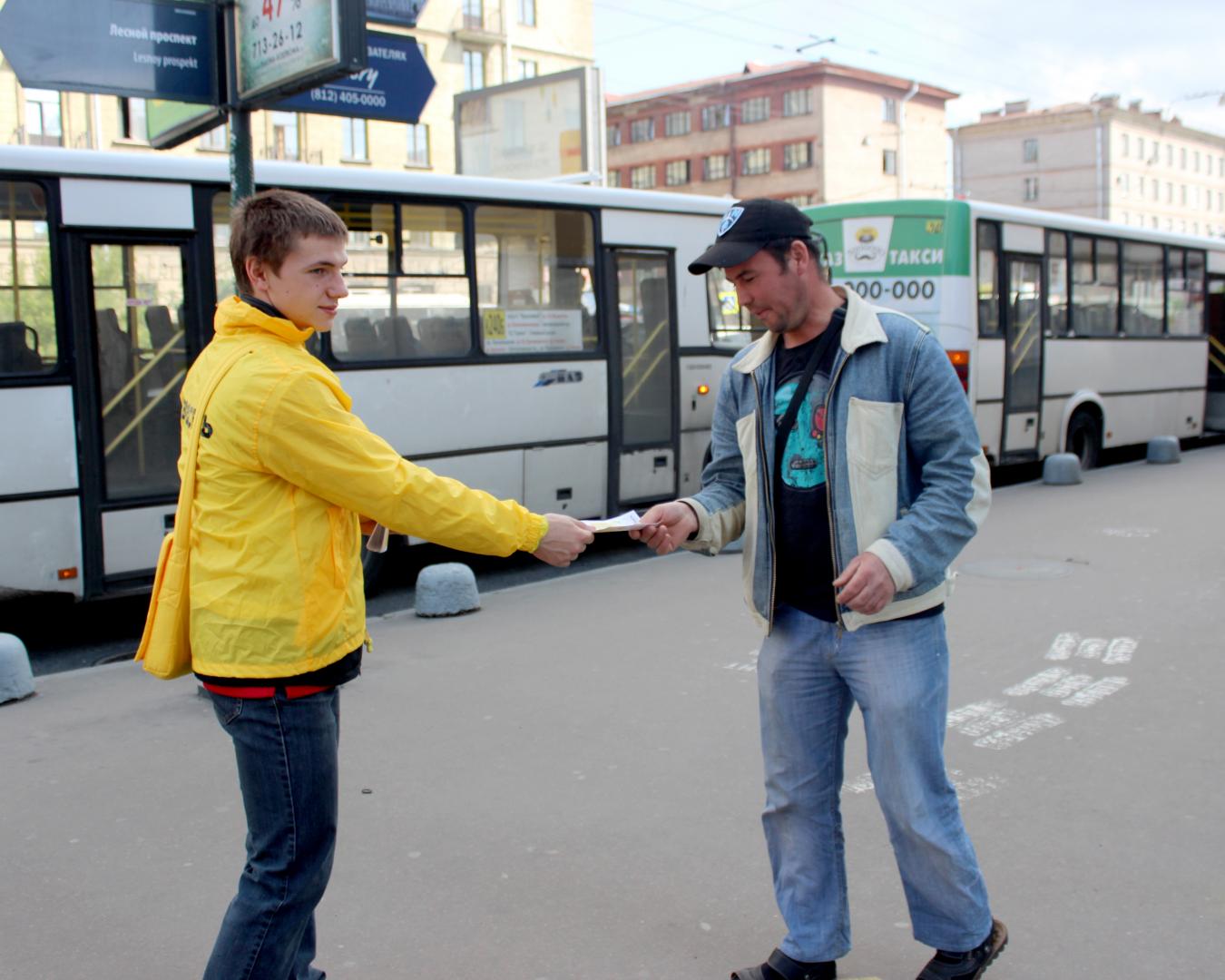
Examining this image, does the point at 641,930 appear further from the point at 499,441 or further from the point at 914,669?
the point at 499,441

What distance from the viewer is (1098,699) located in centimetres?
600

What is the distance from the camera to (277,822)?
9.27ft

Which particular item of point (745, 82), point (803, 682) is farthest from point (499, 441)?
point (745, 82)

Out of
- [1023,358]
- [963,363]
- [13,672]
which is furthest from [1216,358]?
[13,672]

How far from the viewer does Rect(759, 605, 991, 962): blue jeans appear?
123 inches

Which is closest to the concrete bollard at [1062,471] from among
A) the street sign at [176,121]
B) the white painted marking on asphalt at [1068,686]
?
the white painted marking on asphalt at [1068,686]

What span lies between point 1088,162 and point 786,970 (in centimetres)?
9627

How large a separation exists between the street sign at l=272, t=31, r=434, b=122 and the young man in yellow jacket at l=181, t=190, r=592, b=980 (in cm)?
621

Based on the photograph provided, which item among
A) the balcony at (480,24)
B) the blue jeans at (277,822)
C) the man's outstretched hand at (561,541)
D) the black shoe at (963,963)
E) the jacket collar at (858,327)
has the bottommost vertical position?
the black shoe at (963,963)

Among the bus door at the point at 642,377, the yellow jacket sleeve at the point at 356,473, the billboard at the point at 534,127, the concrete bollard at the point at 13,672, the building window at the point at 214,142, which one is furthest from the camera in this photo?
the building window at the point at 214,142

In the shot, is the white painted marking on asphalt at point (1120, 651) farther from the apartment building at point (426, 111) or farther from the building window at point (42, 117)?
the building window at point (42, 117)

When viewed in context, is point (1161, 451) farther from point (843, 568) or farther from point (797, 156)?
point (797, 156)

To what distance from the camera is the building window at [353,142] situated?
1823 inches

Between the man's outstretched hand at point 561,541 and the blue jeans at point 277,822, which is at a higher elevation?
the man's outstretched hand at point 561,541
